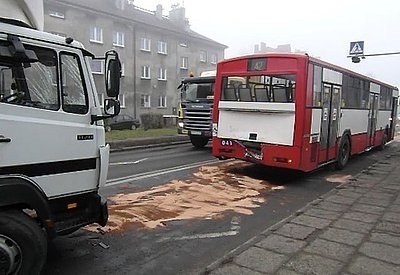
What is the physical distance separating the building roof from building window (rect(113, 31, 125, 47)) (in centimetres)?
133

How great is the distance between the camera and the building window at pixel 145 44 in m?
38.0

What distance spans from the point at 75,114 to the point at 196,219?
2.83 meters

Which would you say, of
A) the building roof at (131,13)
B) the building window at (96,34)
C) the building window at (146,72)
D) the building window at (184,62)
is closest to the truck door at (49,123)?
the building roof at (131,13)

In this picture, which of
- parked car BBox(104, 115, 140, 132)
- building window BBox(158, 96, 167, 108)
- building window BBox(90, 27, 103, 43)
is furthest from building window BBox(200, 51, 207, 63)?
parked car BBox(104, 115, 140, 132)

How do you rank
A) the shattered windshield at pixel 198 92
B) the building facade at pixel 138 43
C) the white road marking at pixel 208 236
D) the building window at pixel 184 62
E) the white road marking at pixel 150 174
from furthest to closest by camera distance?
the building window at pixel 184 62, the building facade at pixel 138 43, the shattered windshield at pixel 198 92, the white road marking at pixel 150 174, the white road marking at pixel 208 236

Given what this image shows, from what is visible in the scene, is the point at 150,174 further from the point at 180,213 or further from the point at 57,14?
the point at 57,14

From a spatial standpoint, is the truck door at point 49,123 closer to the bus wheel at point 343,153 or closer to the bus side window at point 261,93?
the bus side window at point 261,93

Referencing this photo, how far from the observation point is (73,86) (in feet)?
13.8

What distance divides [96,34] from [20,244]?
32.8 metres

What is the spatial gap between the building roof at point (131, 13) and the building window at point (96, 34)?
4.79 feet

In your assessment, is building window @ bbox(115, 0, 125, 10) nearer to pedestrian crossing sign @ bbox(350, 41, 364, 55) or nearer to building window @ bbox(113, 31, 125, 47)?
building window @ bbox(113, 31, 125, 47)

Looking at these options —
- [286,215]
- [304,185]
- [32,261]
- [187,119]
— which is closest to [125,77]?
[187,119]

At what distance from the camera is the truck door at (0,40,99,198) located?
3572 millimetres

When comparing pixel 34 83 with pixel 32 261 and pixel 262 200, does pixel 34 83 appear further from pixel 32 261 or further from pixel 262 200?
pixel 262 200
